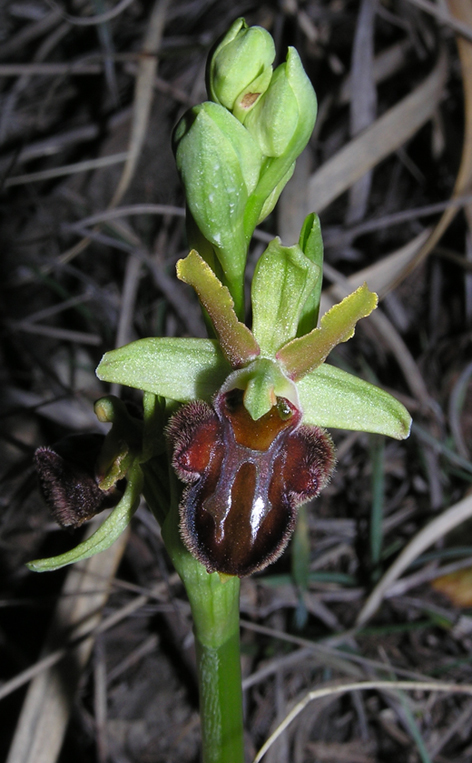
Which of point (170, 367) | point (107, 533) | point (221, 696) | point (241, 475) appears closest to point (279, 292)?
point (170, 367)

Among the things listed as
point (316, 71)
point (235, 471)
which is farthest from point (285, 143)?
point (316, 71)

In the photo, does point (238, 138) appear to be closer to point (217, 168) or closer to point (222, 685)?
point (217, 168)

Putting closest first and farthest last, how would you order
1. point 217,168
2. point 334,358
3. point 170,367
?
point 217,168 → point 170,367 → point 334,358

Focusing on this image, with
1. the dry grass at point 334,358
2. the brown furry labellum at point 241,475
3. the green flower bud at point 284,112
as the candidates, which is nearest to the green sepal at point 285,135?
the green flower bud at point 284,112

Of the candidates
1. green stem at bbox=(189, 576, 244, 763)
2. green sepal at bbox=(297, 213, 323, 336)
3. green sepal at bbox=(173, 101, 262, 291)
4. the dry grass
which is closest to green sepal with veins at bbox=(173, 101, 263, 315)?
green sepal at bbox=(173, 101, 262, 291)

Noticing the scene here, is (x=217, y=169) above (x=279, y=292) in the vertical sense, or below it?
above
